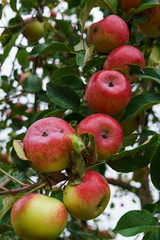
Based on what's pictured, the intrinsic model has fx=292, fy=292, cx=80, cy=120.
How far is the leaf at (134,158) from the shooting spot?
763mm

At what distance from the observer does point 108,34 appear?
102 cm

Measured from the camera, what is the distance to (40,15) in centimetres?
179

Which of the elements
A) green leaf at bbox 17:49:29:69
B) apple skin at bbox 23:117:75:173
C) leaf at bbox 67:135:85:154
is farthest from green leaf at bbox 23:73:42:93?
leaf at bbox 67:135:85:154

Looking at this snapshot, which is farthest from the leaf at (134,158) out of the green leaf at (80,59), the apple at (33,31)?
the apple at (33,31)

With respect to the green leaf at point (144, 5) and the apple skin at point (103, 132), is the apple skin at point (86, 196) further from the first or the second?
the green leaf at point (144, 5)

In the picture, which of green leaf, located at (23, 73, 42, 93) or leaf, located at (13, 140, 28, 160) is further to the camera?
green leaf, located at (23, 73, 42, 93)

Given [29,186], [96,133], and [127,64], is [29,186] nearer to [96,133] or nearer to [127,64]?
[96,133]

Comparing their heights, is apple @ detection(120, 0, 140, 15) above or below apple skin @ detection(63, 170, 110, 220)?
above

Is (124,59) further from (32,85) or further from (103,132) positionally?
(32,85)

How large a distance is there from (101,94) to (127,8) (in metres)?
0.50

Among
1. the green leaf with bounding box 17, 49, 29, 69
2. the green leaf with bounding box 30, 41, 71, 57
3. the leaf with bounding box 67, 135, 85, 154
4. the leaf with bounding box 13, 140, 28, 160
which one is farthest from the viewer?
the green leaf with bounding box 17, 49, 29, 69

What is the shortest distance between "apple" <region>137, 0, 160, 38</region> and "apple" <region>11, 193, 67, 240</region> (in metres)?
0.83

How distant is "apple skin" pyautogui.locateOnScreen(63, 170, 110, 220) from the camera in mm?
718

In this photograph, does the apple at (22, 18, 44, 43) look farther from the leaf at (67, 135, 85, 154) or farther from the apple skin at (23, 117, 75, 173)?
the leaf at (67, 135, 85, 154)
